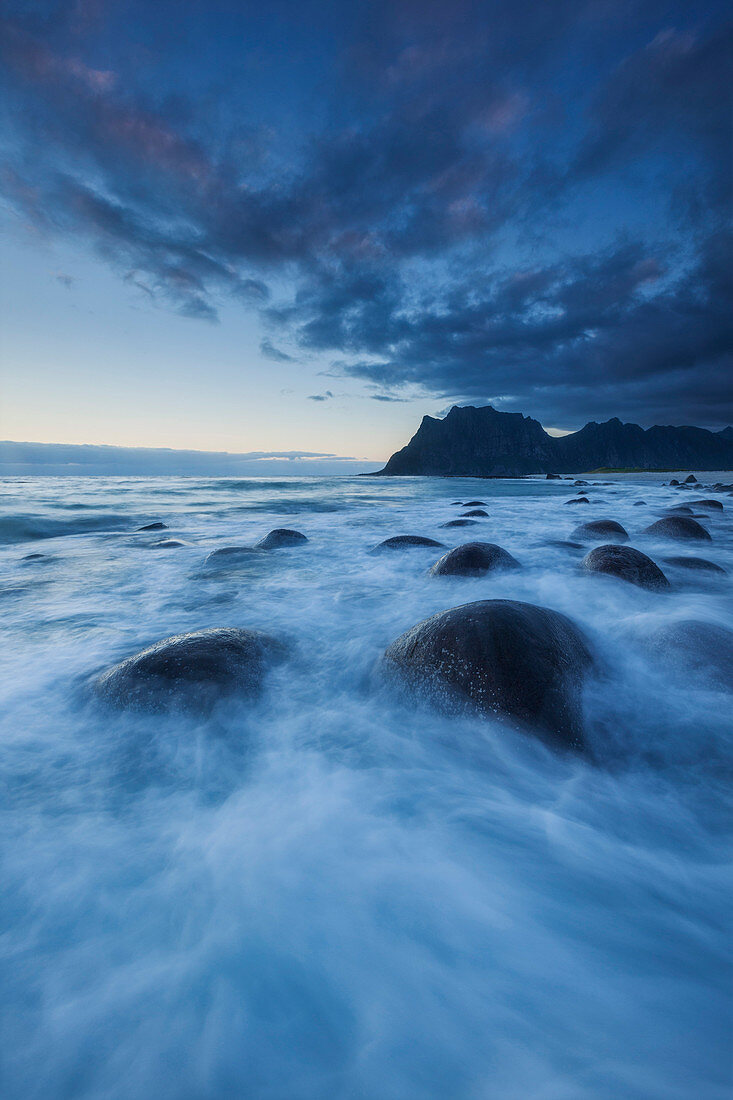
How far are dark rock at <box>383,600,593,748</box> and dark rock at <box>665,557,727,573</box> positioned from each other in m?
4.23

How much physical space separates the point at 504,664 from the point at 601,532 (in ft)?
26.4

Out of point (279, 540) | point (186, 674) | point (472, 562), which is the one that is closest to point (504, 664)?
point (186, 674)

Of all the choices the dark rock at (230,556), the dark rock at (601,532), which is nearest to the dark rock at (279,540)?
the dark rock at (230,556)

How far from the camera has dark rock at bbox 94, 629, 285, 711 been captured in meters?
2.91

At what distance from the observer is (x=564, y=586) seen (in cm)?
547

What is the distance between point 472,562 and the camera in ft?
19.8

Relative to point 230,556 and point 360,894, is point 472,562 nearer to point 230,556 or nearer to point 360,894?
point 230,556

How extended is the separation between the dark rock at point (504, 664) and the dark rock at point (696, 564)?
423 cm

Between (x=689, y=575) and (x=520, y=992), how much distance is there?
631 cm

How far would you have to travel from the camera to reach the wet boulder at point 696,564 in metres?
6.14

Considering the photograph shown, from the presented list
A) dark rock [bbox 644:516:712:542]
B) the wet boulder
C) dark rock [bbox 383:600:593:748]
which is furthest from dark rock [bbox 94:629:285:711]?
dark rock [bbox 644:516:712:542]

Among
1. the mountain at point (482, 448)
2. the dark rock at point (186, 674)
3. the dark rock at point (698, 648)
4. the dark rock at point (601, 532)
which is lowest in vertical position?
the dark rock at point (186, 674)

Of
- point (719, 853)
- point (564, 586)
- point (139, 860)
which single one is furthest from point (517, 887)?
point (564, 586)

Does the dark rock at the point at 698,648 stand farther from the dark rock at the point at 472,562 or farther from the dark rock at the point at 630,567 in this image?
the dark rock at the point at 472,562
